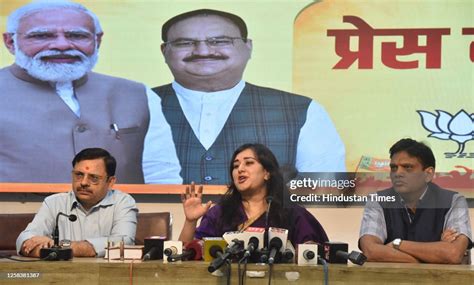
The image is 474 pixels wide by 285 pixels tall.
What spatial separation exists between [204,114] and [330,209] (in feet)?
2.77

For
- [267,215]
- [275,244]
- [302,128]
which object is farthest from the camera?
[302,128]

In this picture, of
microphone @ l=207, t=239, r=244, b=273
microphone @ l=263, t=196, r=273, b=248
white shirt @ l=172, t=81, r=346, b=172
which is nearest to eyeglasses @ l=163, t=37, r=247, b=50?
white shirt @ l=172, t=81, r=346, b=172

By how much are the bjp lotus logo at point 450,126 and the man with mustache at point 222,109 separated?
1.54 ft

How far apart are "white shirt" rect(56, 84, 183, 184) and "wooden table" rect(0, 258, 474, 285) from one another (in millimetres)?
1484

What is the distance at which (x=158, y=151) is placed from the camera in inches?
181

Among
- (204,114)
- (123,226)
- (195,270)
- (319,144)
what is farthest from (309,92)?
(195,270)

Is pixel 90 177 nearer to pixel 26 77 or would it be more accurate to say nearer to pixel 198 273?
pixel 198 273

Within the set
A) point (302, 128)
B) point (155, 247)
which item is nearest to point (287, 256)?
point (155, 247)

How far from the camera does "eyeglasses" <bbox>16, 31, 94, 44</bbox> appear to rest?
4.61 meters

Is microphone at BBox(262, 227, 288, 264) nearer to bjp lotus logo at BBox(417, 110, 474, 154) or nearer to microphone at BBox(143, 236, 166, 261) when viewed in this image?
microphone at BBox(143, 236, 166, 261)

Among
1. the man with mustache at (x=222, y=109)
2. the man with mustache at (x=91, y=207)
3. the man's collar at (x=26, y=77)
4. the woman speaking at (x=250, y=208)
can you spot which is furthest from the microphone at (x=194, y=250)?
the man's collar at (x=26, y=77)

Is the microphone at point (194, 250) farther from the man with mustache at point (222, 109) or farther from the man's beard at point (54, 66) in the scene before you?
the man's beard at point (54, 66)

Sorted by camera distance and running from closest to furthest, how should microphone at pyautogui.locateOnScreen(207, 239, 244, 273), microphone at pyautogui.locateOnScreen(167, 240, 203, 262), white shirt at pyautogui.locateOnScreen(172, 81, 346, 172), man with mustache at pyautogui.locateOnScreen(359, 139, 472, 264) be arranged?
microphone at pyautogui.locateOnScreen(207, 239, 244, 273) < microphone at pyautogui.locateOnScreen(167, 240, 203, 262) < man with mustache at pyautogui.locateOnScreen(359, 139, 472, 264) < white shirt at pyautogui.locateOnScreen(172, 81, 346, 172)

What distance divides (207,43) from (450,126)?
4.41ft
